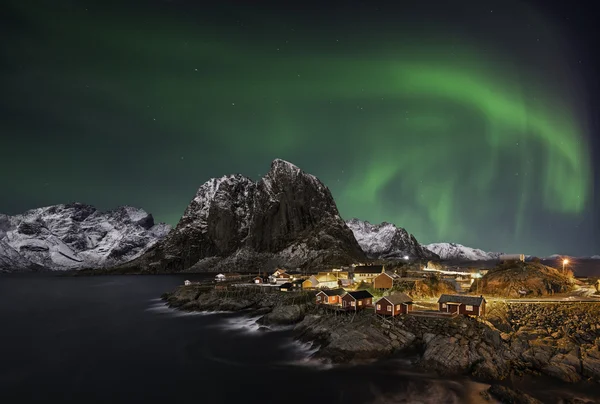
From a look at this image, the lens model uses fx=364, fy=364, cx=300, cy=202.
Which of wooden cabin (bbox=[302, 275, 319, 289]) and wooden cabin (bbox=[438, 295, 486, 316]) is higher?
wooden cabin (bbox=[438, 295, 486, 316])

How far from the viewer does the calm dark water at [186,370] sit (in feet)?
123

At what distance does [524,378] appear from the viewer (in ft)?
122

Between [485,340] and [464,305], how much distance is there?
984cm

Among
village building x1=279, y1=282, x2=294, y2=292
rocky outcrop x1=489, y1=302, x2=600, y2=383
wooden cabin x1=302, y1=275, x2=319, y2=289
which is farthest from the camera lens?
wooden cabin x1=302, y1=275, x2=319, y2=289

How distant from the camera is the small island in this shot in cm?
3953

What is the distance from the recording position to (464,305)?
53094 mm

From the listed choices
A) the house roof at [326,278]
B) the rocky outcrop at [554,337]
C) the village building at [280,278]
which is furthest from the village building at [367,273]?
the rocky outcrop at [554,337]

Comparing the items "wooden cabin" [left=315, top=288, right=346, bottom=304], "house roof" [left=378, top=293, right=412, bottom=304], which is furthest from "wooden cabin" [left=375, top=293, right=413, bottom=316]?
"wooden cabin" [left=315, top=288, right=346, bottom=304]

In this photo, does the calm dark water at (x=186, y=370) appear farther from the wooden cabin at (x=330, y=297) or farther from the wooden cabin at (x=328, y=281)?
the wooden cabin at (x=328, y=281)

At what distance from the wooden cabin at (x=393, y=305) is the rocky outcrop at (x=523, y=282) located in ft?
64.8

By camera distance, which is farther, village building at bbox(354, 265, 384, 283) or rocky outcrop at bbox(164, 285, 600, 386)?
village building at bbox(354, 265, 384, 283)

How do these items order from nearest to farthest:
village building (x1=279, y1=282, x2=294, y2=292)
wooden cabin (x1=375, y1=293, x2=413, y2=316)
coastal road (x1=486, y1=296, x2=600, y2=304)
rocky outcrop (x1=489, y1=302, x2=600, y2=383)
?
rocky outcrop (x1=489, y1=302, x2=600, y2=383) → coastal road (x1=486, y1=296, x2=600, y2=304) → wooden cabin (x1=375, y1=293, x2=413, y2=316) → village building (x1=279, y1=282, x2=294, y2=292)

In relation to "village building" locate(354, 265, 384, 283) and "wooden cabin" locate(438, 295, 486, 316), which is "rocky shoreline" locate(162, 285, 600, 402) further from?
"village building" locate(354, 265, 384, 283)

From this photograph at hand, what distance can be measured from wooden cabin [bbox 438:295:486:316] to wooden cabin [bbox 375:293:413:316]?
5338mm
